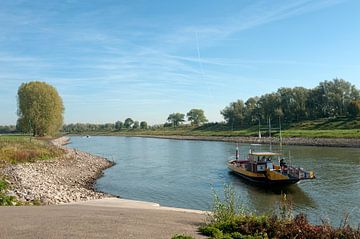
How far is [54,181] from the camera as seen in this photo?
30797mm

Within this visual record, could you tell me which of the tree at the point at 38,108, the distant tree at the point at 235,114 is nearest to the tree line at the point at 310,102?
the distant tree at the point at 235,114

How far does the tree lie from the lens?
86.9 metres

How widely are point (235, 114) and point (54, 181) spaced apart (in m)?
125

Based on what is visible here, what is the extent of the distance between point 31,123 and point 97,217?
8122 cm

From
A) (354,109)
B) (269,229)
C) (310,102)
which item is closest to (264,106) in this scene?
(310,102)

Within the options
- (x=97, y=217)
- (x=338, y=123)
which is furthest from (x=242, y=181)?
(x=338, y=123)

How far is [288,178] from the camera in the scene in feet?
101

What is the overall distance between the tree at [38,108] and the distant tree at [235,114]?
78.4m

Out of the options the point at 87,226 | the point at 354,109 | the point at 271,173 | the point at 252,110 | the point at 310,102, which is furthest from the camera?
the point at 252,110

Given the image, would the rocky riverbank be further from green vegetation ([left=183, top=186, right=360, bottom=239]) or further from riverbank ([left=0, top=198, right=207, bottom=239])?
green vegetation ([left=183, top=186, right=360, bottom=239])

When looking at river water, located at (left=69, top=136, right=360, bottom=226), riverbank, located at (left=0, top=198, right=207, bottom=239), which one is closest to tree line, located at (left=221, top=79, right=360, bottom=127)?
river water, located at (left=69, top=136, right=360, bottom=226)

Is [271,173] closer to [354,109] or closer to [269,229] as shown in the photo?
[269,229]

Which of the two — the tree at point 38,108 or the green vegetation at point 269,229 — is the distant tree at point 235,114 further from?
the green vegetation at point 269,229

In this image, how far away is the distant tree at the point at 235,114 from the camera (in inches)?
5846
